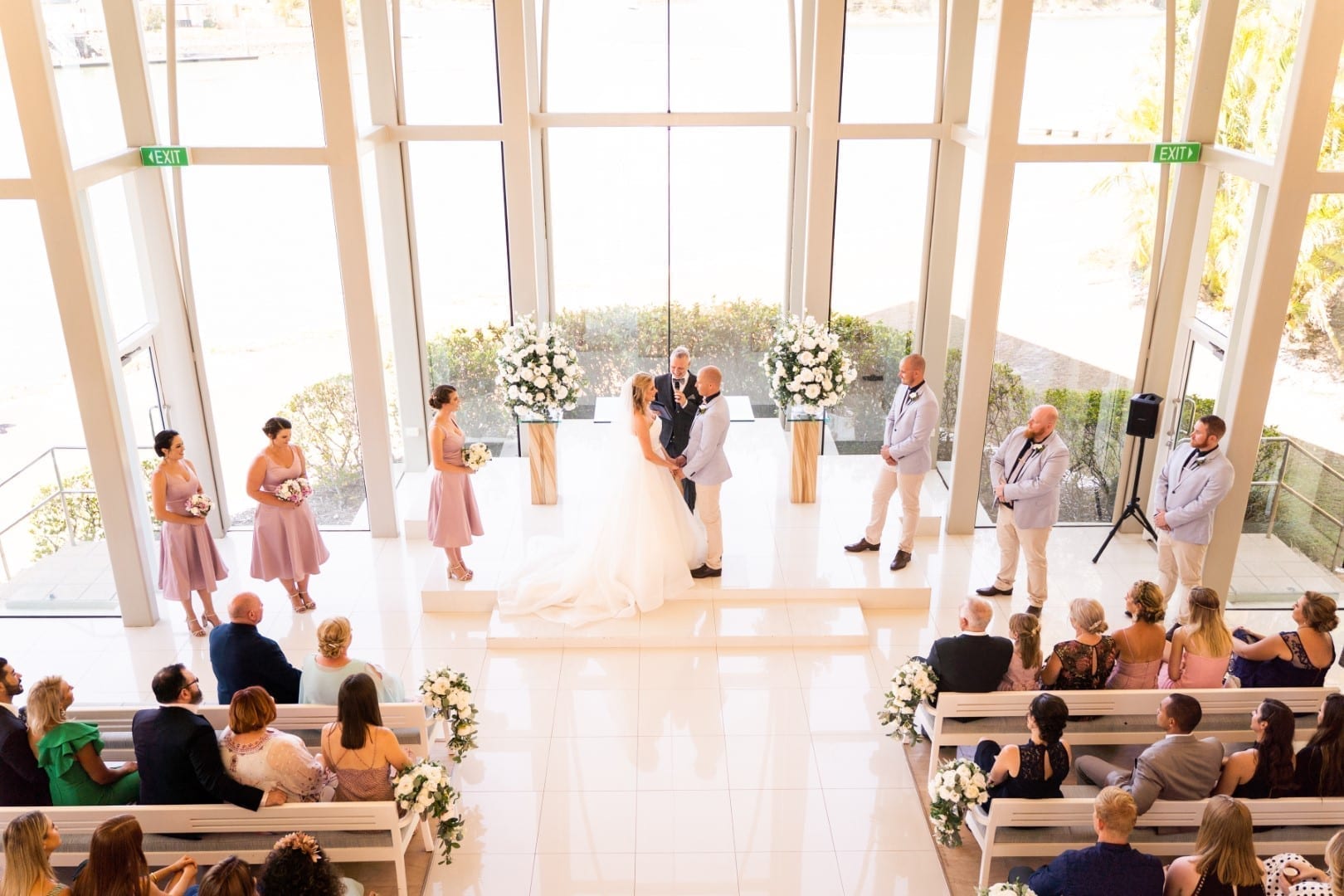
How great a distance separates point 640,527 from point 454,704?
2430mm

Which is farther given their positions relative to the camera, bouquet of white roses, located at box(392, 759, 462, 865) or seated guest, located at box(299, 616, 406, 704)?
seated guest, located at box(299, 616, 406, 704)

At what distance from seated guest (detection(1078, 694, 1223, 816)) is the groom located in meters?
3.87

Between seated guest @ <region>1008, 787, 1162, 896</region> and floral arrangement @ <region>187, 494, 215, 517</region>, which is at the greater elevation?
floral arrangement @ <region>187, 494, 215, 517</region>

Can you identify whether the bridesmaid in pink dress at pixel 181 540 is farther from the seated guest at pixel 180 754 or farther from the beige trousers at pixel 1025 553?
the beige trousers at pixel 1025 553

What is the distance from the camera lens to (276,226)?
372 inches

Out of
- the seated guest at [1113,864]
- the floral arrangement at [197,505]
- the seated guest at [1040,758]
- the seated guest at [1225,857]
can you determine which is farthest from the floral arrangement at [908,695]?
the floral arrangement at [197,505]

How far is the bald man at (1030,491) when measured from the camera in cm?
822

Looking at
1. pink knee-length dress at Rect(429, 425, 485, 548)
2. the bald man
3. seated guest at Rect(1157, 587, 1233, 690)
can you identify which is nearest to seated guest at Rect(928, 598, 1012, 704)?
seated guest at Rect(1157, 587, 1233, 690)

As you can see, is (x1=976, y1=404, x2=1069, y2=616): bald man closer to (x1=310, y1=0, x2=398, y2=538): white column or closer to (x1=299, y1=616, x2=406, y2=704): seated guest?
(x1=299, y1=616, x2=406, y2=704): seated guest

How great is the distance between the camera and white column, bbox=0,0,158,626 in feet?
24.0

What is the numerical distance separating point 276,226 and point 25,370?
7.58ft

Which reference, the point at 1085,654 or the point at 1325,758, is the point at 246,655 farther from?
the point at 1325,758

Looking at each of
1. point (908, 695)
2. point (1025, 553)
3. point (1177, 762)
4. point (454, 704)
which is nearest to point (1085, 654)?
point (1177, 762)

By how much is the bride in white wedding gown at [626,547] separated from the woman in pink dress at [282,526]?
159 centimetres
